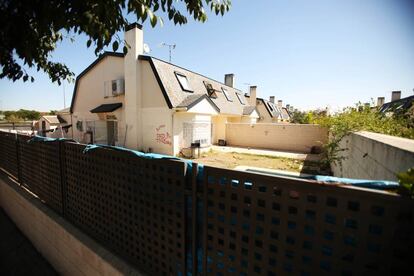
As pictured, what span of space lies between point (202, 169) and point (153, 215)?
→ 89cm

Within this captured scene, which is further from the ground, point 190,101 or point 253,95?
point 253,95

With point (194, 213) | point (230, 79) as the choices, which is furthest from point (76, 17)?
point (230, 79)

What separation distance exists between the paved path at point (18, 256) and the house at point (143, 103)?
8.12m

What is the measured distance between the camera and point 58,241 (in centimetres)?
358

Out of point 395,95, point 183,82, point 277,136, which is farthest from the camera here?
point 395,95

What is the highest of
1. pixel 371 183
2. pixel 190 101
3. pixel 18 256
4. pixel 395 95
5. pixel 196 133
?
pixel 395 95

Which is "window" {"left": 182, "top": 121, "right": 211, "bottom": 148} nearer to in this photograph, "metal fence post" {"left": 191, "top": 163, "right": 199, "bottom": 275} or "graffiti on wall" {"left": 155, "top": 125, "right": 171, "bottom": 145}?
"graffiti on wall" {"left": 155, "top": 125, "right": 171, "bottom": 145}

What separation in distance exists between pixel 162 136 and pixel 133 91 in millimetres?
3912

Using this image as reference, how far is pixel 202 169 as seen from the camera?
1.94m

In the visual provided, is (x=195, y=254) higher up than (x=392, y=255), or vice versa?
(x=392, y=255)

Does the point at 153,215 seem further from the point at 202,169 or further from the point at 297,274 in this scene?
the point at 297,274

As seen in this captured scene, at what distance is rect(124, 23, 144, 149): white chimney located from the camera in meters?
13.3

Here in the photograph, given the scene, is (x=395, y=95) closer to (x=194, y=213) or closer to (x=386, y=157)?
(x=386, y=157)

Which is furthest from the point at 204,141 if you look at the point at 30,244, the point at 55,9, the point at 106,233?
the point at 55,9
